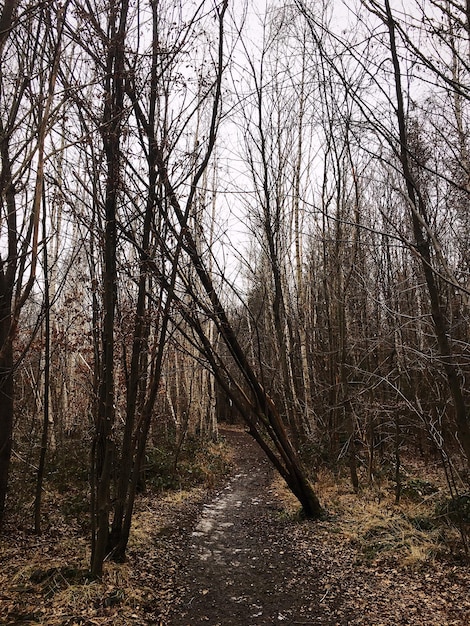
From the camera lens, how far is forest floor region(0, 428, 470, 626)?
397 centimetres

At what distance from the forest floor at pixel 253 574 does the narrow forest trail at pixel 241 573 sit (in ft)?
0.05

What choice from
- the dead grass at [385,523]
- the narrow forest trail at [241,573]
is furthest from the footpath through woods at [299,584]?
the dead grass at [385,523]

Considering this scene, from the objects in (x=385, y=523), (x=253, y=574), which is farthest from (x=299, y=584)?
(x=385, y=523)

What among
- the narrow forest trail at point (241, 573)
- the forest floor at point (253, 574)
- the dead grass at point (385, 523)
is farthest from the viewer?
the dead grass at point (385, 523)

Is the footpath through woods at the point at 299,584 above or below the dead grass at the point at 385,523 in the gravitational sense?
below

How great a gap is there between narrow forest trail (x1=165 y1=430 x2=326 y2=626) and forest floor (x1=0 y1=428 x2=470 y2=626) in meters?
0.01

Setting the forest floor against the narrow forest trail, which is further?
the narrow forest trail

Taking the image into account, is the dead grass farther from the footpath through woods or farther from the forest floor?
the footpath through woods

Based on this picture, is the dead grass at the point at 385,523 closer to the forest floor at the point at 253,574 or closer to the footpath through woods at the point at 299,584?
the forest floor at the point at 253,574

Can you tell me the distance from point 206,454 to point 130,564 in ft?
22.5

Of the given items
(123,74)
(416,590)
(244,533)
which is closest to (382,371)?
(244,533)

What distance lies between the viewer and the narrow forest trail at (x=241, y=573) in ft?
13.5

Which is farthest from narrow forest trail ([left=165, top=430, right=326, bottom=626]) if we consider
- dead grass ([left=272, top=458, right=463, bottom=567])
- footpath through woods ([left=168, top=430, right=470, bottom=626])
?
dead grass ([left=272, top=458, right=463, bottom=567])

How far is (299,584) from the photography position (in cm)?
471
